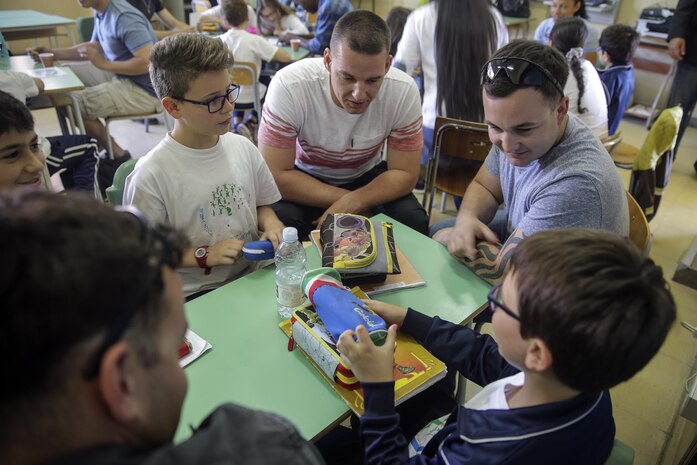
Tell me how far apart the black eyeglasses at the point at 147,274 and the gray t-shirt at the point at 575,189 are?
3.68 ft

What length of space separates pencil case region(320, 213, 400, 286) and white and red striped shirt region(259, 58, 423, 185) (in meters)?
0.69

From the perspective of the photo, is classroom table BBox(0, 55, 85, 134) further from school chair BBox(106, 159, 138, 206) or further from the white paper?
the white paper

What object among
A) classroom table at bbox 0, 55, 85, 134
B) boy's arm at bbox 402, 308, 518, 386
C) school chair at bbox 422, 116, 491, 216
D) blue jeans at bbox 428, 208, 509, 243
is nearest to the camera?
boy's arm at bbox 402, 308, 518, 386

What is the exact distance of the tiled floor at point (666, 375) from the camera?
5.95ft

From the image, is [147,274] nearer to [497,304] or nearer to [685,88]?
[497,304]

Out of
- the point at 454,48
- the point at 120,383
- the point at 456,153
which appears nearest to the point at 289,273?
the point at 120,383

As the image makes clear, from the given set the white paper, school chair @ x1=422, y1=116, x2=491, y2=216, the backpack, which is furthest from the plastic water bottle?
the backpack

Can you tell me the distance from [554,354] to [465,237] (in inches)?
30.4

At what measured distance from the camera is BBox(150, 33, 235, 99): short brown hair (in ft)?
4.69

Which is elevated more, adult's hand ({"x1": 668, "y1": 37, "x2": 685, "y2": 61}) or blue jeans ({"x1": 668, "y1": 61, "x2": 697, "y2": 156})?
adult's hand ({"x1": 668, "y1": 37, "x2": 685, "y2": 61})

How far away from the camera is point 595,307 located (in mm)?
721

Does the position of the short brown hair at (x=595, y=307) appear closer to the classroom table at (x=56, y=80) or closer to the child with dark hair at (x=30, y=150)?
the child with dark hair at (x=30, y=150)

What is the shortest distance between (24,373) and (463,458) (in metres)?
0.73

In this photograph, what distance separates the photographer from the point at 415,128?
2.12 meters
